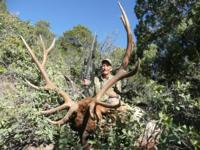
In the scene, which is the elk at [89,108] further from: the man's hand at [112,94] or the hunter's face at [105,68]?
the hunter's face at [105,68]

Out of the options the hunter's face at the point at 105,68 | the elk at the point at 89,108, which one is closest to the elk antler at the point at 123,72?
the elk at the point at 89,108

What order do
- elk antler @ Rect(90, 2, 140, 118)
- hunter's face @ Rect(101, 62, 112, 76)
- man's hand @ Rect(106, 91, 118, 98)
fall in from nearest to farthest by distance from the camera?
elk antler @ Rect(90, 2, 140, 118), man's hand @ Rect(106, 91, 118, 98), hunter's face @ Rect(101, 62, 112, 76)

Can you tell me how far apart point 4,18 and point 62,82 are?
11.4m

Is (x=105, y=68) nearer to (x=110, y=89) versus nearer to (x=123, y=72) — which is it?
(x=110, y=89)

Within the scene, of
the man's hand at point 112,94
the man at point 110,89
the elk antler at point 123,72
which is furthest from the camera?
the man's hand at point 112,94

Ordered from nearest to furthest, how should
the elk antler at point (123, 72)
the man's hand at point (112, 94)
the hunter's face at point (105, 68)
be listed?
the elk antler at point (123, 72) < the man's hand at point (112, 94) < the hunter's face at point (105, 68)

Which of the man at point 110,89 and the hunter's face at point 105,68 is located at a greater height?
the hunter's face at point 105,68

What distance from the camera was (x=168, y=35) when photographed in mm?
22828

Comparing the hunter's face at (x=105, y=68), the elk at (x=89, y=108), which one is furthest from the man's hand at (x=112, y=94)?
the hunter's face at (x=105, y=68)

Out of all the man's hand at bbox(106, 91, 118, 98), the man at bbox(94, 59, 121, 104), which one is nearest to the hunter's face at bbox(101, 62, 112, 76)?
the man at bbox(94, 59, 121, 104)

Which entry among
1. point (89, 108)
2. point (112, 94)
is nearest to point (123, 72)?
point (112, 94)

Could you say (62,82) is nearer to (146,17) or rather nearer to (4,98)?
(4,98)

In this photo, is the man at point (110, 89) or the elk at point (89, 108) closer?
the elk at point (89, 108)

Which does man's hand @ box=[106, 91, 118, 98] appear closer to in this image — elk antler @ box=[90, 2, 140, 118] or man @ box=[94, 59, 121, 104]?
man @ box=[94, 59, 121, 104]
